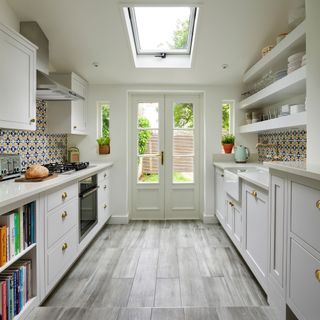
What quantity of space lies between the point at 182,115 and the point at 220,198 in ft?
4.67

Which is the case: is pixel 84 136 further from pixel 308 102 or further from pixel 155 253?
→ pixel 308 102

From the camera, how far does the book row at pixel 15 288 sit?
1.46 meters

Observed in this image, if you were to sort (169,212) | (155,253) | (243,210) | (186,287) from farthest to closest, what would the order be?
(169,212) → (155,253) → (243,210) → (186,287)

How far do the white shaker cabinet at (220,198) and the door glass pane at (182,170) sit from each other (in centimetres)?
49

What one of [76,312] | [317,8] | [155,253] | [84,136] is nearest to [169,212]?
[155,253]

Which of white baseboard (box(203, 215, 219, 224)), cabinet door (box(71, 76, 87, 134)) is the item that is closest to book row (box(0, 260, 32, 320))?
cabinet door (box(71, 76, 87, 134))

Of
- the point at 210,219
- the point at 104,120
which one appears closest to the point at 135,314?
the point at 210,219

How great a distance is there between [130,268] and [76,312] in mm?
805

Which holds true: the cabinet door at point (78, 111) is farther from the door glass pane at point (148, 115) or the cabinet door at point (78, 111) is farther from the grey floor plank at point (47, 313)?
the grey floor plank at point (47, 313)

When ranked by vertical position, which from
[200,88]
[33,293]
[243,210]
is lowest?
[33,293]

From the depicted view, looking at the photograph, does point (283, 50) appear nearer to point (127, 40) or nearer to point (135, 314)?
point (127, 40)

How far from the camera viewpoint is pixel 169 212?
4.25 meters

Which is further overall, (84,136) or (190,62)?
(84,136)

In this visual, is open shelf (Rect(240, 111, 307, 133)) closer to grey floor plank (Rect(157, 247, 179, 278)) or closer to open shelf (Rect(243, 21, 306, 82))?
open shelf (Rect(243, 21, 306, 82))
